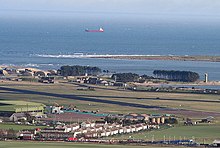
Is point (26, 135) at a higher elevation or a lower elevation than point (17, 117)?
lower

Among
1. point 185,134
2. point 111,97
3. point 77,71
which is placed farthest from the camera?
point 77,71

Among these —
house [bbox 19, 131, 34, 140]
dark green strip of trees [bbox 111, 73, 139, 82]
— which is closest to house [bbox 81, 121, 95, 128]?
house [bbox 19, 131, 34, 140]

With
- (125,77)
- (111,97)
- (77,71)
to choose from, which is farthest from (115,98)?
(77,71)

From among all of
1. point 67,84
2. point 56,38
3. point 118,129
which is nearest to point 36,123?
point 118,129

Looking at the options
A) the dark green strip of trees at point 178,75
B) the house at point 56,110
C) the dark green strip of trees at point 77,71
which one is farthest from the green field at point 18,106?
the dark green strip of trees at point 77,71

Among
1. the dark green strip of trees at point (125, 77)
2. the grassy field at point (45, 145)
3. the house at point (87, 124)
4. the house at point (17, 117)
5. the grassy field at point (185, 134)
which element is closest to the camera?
the grassy field at point (45, 145)

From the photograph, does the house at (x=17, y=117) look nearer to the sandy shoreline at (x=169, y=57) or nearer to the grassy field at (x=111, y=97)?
the grassy field at (x=111, y=97)

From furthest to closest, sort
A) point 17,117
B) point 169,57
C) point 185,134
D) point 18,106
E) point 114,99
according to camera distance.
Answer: point 169,57, point 114,99, point 18,106, point 17,117, point 185,134

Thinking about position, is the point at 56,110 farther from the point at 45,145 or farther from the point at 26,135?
the point at 45,145

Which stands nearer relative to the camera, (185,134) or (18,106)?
(185,134)
